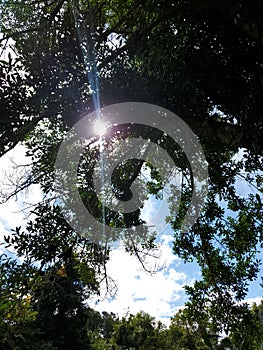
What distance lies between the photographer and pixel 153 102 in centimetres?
505

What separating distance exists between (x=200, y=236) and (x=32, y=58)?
4962 mm

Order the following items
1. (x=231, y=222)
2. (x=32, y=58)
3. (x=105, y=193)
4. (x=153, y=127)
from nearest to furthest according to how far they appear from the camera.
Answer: (x=32, y=58) → (x=153, y=127) → (x=105, y=193) → (x=231, y=222)

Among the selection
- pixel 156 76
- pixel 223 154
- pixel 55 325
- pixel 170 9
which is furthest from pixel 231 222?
pixel 55 325

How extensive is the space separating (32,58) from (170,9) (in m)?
2.28

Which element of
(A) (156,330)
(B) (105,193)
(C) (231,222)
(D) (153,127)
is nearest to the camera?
(D) (153,127)

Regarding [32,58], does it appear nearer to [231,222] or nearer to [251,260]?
[231,222]

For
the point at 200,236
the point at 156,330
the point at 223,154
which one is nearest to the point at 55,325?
the point at 200,236

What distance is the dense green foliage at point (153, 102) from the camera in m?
4.71

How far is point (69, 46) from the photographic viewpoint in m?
5.28

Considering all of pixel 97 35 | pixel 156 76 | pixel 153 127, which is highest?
pixel 97 35

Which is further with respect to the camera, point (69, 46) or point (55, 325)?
point (55, 325)

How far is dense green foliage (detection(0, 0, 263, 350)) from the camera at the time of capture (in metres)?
4.71

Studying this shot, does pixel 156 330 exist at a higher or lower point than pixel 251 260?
higher

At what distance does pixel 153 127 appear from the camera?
→ 545 cm
